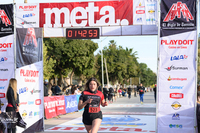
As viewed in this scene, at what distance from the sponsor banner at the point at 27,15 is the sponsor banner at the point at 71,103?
722 centimetres

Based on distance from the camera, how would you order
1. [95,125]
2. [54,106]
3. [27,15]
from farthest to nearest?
[54,106]
[27,15]
[95,125]

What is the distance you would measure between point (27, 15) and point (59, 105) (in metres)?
6.62

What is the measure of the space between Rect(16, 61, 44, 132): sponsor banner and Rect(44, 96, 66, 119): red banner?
3151 millimetres

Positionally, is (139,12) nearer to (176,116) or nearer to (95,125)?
(176,116)

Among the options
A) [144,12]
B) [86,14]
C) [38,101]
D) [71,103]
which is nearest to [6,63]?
[38,101]

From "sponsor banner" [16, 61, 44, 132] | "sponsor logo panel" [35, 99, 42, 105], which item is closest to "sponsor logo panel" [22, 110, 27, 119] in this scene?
"sponsor banner" [16, 61, 44, 132]

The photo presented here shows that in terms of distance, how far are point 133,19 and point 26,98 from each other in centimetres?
462

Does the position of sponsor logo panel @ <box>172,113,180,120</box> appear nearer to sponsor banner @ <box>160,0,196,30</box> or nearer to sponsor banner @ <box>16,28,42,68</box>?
sponsor banner @ <box>160,0,196,30</box>

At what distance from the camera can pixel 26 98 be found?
10109mm

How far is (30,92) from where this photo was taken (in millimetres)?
10281

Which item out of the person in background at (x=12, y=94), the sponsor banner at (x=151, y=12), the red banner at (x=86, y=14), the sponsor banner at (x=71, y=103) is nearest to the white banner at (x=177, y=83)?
the sponsor banner at (x=151, y=12)

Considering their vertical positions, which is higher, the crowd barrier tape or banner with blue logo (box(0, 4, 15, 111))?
banner with blue logo (box(0, 4, 15, 111))

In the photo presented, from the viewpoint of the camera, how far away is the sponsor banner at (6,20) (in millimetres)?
9953

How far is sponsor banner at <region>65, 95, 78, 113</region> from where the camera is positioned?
55.3ft
